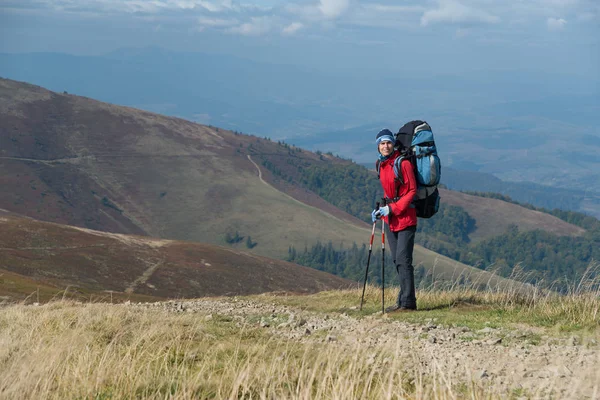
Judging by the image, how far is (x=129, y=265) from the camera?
4650 cm

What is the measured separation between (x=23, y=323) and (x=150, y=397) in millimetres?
4516

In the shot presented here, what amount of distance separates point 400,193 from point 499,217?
182 m

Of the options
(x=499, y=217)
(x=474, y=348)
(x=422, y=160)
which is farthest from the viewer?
(x=499, y=217)

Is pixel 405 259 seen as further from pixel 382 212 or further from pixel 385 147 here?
pixel 385 147

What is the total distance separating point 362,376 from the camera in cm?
580

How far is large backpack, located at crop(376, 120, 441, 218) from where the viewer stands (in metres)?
10.5

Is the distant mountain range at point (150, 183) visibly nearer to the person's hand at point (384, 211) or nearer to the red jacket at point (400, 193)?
the red jacket at point (400, 193)

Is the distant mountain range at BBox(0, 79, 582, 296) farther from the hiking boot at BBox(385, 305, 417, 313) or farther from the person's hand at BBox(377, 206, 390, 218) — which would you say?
the person's hand at BBox(377, 206, 390, 218)

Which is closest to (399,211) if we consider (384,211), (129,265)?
(384,211)

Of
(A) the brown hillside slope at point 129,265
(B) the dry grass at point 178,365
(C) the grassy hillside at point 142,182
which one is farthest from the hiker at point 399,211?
(C) the grassy hillside at point 142,182

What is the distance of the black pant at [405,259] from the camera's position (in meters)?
11.0

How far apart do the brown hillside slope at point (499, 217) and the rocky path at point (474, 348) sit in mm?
168725

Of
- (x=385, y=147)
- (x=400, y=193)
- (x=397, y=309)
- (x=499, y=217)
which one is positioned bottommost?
(x=499, y=217)

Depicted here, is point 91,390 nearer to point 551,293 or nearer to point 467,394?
point 467,394
